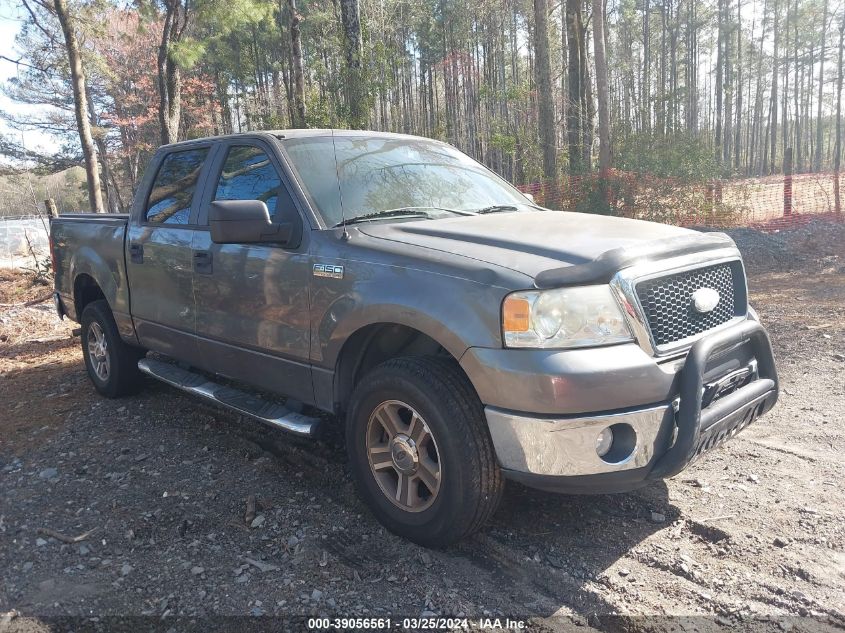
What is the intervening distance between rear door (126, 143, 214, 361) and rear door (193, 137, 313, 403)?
0.52 feet

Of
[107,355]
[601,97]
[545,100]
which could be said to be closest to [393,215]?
[107,355]

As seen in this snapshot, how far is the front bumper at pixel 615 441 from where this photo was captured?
255cm

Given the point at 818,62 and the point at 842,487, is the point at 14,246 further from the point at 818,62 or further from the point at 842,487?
the point at 818,62

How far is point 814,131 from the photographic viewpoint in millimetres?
68438

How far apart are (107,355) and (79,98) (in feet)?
31.3

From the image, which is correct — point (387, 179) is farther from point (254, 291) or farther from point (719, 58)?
point (719, 58)

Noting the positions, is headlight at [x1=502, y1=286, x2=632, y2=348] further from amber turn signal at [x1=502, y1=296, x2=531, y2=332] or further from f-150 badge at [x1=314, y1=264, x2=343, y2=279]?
f-150 badge at [x1=314, y1=264, x2=343, y2=279]

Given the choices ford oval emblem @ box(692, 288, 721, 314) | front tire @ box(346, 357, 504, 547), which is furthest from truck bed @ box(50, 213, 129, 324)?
ford oval emblem @ box(692, 288, 721, 314)

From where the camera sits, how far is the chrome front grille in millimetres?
2754

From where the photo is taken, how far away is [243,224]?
3318mm

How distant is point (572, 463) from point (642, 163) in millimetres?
12515

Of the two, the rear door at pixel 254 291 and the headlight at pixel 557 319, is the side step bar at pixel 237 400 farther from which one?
the headlight at pixel 557 319

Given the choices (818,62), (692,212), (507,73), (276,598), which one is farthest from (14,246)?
(818,62)

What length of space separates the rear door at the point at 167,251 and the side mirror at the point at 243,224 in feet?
3.41
